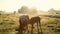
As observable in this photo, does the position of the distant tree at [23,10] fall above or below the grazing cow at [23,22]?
above

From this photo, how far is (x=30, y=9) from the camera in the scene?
3.90 meters

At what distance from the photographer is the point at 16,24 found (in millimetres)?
3955

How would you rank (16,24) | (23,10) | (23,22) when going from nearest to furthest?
1. (23,22)
2. (16,24)
3. (23,10)

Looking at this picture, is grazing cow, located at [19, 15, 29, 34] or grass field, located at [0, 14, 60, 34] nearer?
grazing cow, located at [19, 15, 29, 34]

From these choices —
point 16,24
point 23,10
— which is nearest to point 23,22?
point 16,24

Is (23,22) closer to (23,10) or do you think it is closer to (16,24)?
(16,24)

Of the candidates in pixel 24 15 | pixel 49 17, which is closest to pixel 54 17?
pixel 49 17

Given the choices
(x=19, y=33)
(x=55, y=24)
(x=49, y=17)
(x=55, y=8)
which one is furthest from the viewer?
(x=49, y=17)

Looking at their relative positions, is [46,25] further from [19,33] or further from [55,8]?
[19,33]

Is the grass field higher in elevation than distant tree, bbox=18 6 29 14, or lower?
lower

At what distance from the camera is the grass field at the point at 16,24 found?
386 cm

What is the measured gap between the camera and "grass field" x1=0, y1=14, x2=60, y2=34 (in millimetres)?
3855

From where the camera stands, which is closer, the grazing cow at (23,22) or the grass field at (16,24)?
the grazing cow at (23,22)

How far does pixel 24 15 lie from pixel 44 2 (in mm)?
523
